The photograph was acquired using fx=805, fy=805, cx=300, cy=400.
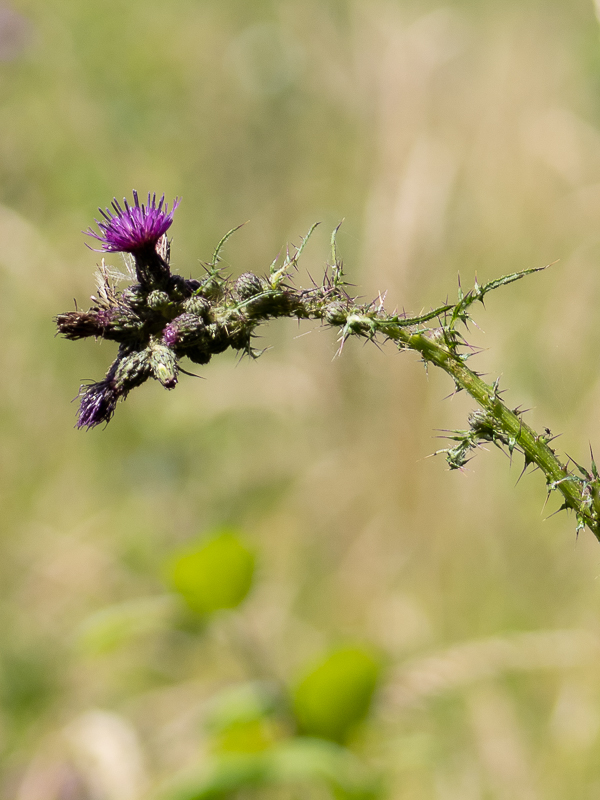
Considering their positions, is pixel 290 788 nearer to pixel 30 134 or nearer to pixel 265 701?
pixel 265 701

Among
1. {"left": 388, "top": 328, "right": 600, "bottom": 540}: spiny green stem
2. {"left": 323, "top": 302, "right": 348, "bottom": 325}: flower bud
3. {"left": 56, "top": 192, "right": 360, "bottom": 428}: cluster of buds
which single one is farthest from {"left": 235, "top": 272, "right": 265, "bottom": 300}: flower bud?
{"left": 388, "top": 328, "right": 600, "bottom": 540}: spiny green stem

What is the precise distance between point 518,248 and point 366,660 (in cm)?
427

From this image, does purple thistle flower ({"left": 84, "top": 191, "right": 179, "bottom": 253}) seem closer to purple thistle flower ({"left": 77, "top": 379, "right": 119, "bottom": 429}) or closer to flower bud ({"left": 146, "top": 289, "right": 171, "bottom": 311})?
flower bud ({"left": 146, "top": 289, "right": 171, "bottom": 311})

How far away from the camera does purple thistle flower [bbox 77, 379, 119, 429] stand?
5.62 ft

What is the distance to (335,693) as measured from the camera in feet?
11.1

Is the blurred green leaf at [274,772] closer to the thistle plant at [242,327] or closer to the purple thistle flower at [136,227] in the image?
the thistle plant at [242,327]

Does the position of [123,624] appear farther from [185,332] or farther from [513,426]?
[513,426]

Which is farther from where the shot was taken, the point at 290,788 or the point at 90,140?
the point at 90,140

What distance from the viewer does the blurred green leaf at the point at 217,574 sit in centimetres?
348

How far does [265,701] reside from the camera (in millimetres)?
3434

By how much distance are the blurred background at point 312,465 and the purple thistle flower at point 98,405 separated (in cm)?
171

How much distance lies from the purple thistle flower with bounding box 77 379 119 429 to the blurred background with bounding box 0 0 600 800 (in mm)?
1705

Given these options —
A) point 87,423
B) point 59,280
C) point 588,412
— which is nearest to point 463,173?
point 588,412

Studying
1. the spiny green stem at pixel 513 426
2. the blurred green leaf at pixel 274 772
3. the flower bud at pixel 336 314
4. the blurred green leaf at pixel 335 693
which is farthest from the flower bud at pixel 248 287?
the blurred green leaf at pixel 335 693
